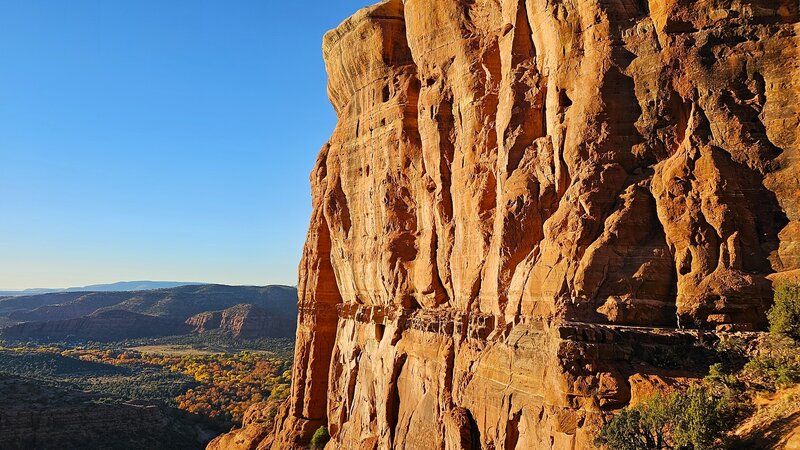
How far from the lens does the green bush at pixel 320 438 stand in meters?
44.4

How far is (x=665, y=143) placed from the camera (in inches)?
870

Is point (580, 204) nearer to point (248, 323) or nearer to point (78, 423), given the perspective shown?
point (78, 423)

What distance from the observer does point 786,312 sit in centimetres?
1794

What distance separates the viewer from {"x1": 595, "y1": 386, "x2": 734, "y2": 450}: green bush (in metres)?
16.8

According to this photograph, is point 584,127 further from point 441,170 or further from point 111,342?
point 111,342

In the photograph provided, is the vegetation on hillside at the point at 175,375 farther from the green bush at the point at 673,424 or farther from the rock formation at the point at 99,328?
the green bush at the point at 673,424

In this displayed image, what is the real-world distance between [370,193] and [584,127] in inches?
769

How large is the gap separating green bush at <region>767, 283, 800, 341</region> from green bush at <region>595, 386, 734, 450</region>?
2.69 metres

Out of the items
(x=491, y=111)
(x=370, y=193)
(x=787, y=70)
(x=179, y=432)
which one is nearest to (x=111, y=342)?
(x=179, y=432)

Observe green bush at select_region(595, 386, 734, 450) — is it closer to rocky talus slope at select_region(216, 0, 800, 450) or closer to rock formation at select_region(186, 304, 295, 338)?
rocky talus slope at select_region(216, 0, 800, 450)

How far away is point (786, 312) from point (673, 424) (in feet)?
14.7

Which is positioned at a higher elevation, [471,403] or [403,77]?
[403,77]

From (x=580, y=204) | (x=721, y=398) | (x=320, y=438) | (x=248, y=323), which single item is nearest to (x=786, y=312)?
(x=721, y=398)

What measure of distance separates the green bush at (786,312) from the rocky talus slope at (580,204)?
1.01m
